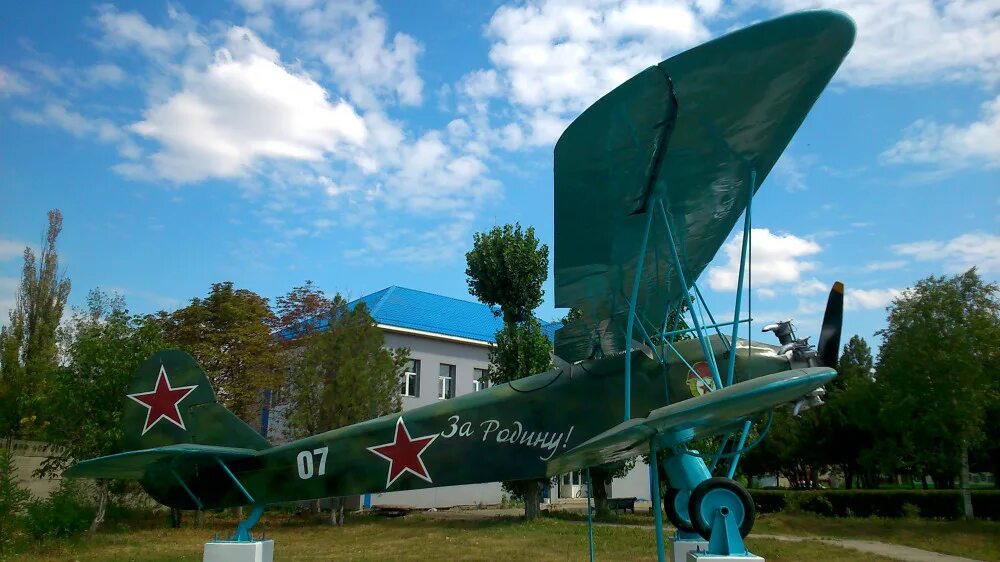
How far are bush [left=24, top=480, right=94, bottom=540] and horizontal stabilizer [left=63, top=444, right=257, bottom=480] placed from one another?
7654 mm

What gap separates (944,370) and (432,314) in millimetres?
19801

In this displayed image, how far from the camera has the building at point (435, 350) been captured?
27781 mm

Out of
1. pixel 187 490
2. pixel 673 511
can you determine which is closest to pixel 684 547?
pixel 673 511

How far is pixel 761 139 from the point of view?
18.9ft

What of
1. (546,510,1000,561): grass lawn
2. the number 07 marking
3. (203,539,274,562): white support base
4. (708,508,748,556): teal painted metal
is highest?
the number 07 marking

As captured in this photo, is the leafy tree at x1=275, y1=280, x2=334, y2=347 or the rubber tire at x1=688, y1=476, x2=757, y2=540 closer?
the rubber tire at x1=688, y1=476, x2=757, y2=540

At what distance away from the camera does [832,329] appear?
6.55m

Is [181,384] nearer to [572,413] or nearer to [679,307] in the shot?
[572,413]

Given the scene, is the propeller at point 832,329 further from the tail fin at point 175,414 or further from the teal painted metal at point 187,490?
the teal painted metal at point 187,490

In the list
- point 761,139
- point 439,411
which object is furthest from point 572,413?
point 761,139

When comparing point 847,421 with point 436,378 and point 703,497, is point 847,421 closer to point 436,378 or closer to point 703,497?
point 436,378

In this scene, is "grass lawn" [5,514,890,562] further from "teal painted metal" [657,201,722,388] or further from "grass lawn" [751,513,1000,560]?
"teal painted metal" [657,201,722,388]

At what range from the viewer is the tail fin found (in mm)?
8411

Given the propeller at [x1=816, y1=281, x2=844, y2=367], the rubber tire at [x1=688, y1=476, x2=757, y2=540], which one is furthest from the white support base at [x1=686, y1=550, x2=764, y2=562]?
the propeller at [x1=816, y1=281, x2=844, y2=367]
